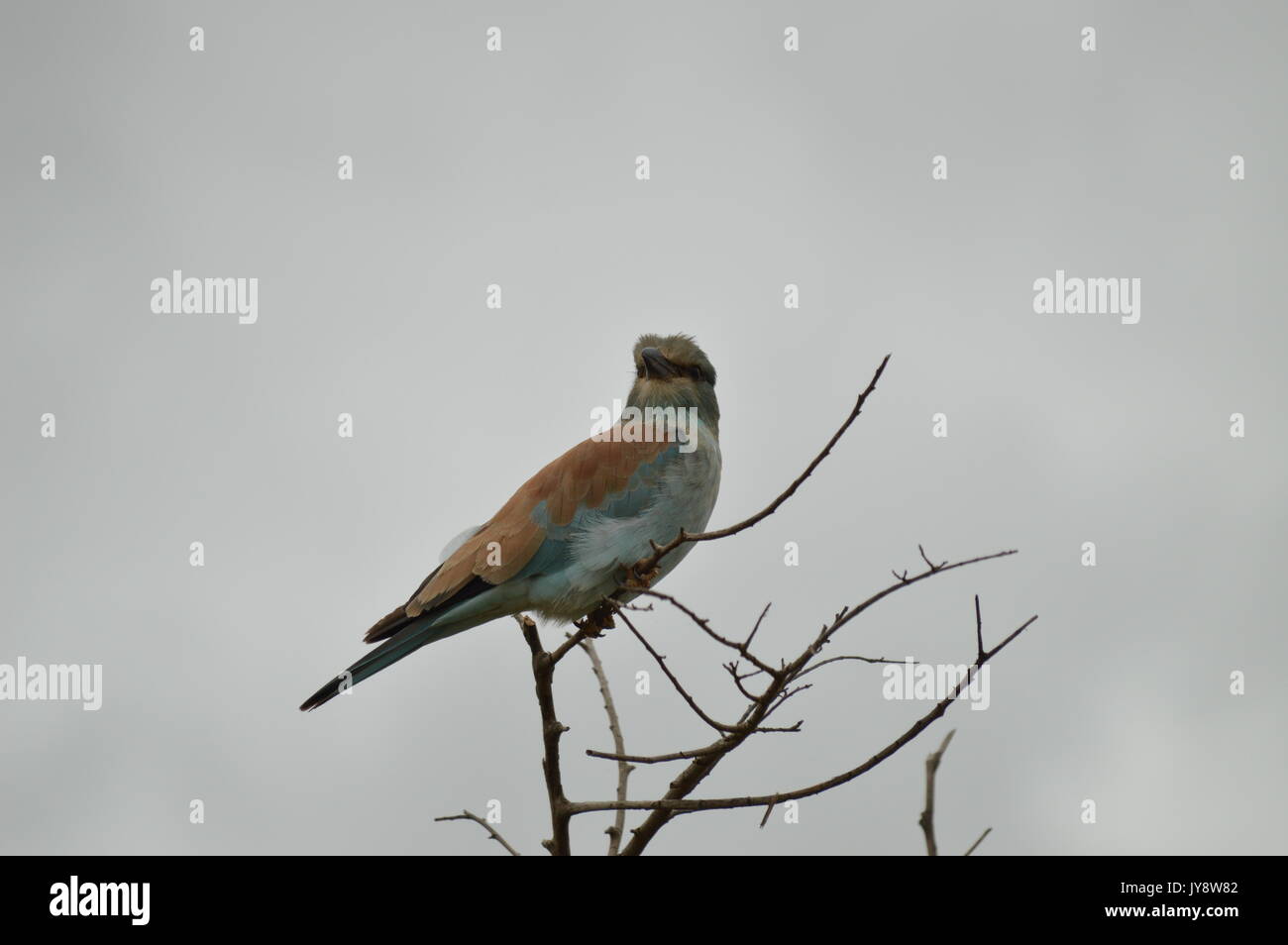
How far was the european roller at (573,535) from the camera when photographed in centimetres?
709

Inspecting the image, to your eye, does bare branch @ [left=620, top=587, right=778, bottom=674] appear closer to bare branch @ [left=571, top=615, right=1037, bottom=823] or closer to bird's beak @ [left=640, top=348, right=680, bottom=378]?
bare branch @ [left=571, top=615, right=1037, bottom=823]

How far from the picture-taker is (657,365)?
8500 millimetres

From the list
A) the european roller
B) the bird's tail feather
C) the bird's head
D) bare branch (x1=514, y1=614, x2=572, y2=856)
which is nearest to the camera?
bare branch (x1=514, y1=614, x2=572, y2=856)

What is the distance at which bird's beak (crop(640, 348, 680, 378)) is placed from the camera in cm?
850

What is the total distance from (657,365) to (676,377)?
0.17m

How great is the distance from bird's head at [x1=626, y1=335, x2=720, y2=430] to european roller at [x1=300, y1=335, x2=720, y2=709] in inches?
7.5

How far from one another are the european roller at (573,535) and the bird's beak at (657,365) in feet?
1.22

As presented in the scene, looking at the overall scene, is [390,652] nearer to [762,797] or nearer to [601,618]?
[601,618]

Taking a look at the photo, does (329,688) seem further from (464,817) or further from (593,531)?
(593,531)

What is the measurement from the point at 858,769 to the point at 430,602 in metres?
3.34

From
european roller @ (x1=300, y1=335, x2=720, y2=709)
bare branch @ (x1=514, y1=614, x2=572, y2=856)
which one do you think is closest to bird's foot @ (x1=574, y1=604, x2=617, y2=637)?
european roller @ (x1=300, y1=335, x2=720, y2=709)

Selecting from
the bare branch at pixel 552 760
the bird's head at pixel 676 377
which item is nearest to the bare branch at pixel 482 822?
the bare branch at pixel 552 760

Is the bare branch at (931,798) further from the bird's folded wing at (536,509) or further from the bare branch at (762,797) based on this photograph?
the bird's folded wing at (536,509)

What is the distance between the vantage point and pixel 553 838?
5.15 meters
